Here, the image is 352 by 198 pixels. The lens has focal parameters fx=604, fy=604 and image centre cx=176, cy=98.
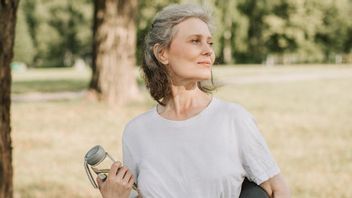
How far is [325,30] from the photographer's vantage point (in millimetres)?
62000

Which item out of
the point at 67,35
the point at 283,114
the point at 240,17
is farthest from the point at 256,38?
the point at 283,114

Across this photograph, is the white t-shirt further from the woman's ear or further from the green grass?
the green grass

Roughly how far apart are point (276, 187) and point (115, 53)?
12415mm

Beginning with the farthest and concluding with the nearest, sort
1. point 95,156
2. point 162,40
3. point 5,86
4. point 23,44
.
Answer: point 23,44 → point 5,86 → point 162,40 → point 95,156

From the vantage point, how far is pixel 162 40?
2.49 m

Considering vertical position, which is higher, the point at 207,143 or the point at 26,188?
the point at 207,143

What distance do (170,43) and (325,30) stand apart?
203 feet

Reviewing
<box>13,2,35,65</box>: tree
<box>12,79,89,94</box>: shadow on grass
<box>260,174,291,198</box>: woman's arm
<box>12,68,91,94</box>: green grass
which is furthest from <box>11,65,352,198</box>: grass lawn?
<box>13,2,35,65</box>: tree

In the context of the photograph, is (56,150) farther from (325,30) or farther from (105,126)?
(325,30)

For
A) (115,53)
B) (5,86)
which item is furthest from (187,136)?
(115,53)

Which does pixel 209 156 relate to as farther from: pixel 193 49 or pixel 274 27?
pixel 274 27

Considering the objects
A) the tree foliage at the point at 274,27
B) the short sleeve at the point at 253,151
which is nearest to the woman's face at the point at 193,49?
the short sleeve at the point at 253,151

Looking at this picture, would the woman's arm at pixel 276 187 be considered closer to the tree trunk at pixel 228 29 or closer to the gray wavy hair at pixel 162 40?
the gray wavy hair at pixel 162 40

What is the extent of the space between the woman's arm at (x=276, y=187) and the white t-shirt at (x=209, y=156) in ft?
0.11
